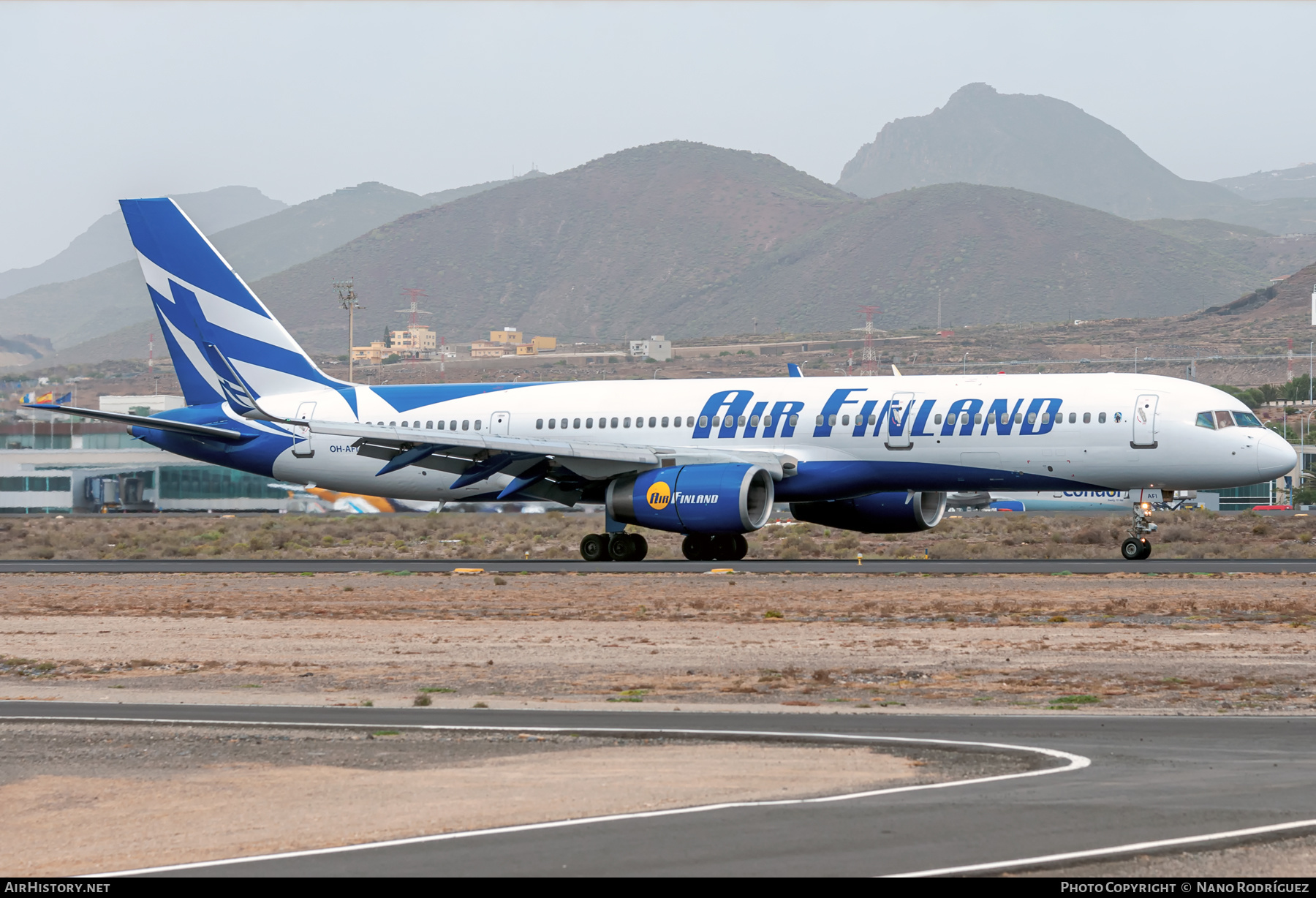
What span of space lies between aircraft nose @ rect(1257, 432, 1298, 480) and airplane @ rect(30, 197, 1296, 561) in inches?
1.4

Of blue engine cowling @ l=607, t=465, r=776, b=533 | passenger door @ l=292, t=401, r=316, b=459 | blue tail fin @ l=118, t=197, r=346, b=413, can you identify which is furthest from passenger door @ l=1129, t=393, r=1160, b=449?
blue tail fin @ l=118, t=197, r=346, b=413

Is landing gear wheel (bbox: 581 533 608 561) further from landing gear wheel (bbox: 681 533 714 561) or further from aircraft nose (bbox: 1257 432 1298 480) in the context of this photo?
aircraft nose (bbox: 1257 432 1298 480)

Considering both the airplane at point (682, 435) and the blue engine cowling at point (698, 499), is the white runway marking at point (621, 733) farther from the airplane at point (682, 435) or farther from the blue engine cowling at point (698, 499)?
the airplane at point (682, 435)

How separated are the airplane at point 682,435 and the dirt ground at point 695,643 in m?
3.87

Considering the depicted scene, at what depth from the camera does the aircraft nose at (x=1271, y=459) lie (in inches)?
1256

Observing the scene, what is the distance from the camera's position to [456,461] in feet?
121

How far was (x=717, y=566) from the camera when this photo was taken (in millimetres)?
34469

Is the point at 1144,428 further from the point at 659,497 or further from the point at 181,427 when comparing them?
the point at 181,427

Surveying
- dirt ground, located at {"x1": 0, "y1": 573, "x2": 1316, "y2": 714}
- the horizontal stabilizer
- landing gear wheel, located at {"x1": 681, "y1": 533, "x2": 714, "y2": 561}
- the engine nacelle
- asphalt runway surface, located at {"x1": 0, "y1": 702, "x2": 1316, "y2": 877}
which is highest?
the horizontal stabilizer

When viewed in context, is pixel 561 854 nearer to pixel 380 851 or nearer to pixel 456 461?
pixel 380 851

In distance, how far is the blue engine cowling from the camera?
108ft

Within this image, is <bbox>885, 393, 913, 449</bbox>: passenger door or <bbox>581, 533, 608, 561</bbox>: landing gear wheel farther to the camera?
<bbox>581, 533, 608, 561</bbox>: landing gear wheel

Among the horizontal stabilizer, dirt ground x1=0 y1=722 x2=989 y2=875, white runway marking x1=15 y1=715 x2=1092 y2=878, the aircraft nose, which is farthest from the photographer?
the horizontal stabilizer

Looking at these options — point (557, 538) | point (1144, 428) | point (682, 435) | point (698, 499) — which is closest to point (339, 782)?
point (698, 499)
